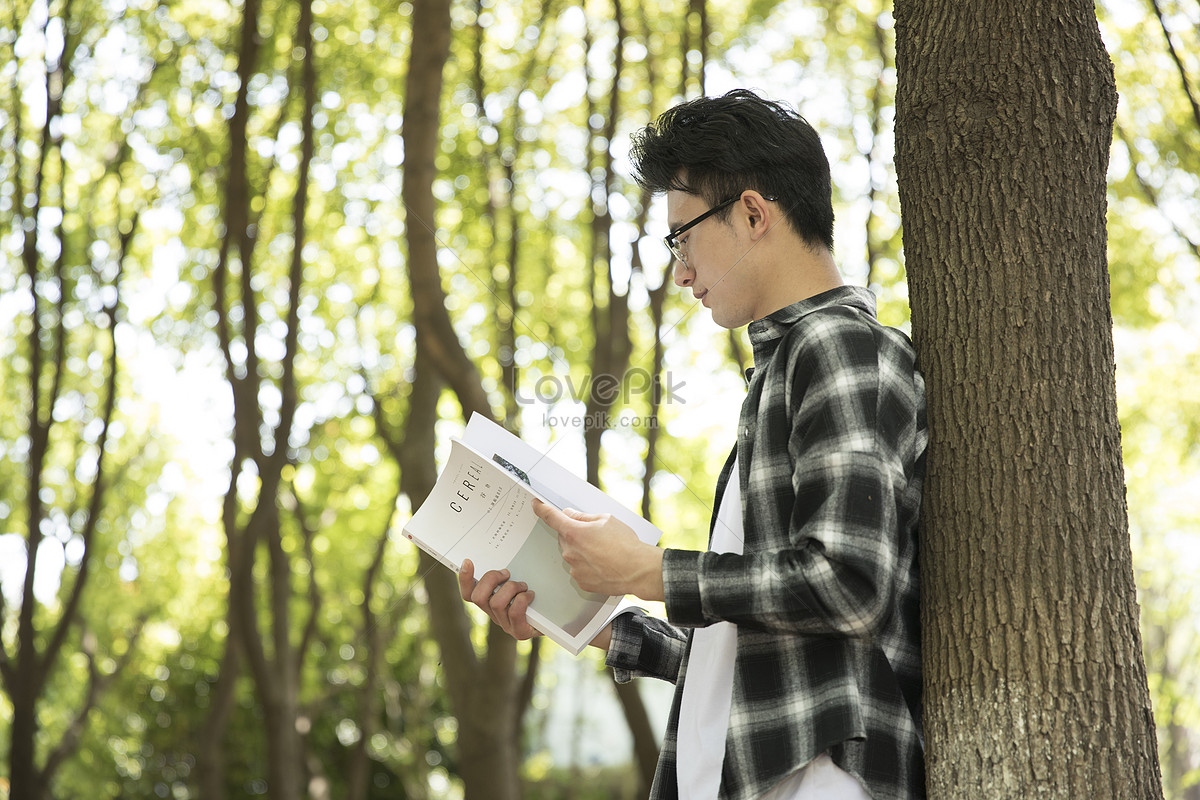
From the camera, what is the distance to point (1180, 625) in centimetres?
1263

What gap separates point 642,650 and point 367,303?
9887mm

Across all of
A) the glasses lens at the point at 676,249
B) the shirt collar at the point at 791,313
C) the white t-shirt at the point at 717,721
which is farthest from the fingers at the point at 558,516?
the glasses lens at the point at 676,249

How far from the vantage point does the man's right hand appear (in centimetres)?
205

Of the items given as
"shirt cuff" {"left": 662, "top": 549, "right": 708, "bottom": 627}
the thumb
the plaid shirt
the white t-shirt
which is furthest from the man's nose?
"shirt cuff" {"left": 662, "top": 549, "right": 708, "bottom": 627}

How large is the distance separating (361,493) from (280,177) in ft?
14.4

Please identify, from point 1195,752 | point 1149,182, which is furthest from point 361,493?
point 1195,752

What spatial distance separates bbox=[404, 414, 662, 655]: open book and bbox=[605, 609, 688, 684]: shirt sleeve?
122 millimetres

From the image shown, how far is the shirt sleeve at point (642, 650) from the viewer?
84.0 inches

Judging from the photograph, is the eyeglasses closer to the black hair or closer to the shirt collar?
the black hair

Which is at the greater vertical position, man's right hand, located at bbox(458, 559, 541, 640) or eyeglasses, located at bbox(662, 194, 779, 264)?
eyeglasses, located at bbox(662, 194, 779, 264)

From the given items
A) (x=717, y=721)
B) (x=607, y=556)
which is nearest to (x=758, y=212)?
(x=607, y=556)

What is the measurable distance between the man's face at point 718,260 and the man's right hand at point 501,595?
2.22 ft

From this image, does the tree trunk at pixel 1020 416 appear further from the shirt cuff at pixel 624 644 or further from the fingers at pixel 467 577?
the fingers at pixel 467 577

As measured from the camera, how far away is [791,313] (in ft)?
5.96
